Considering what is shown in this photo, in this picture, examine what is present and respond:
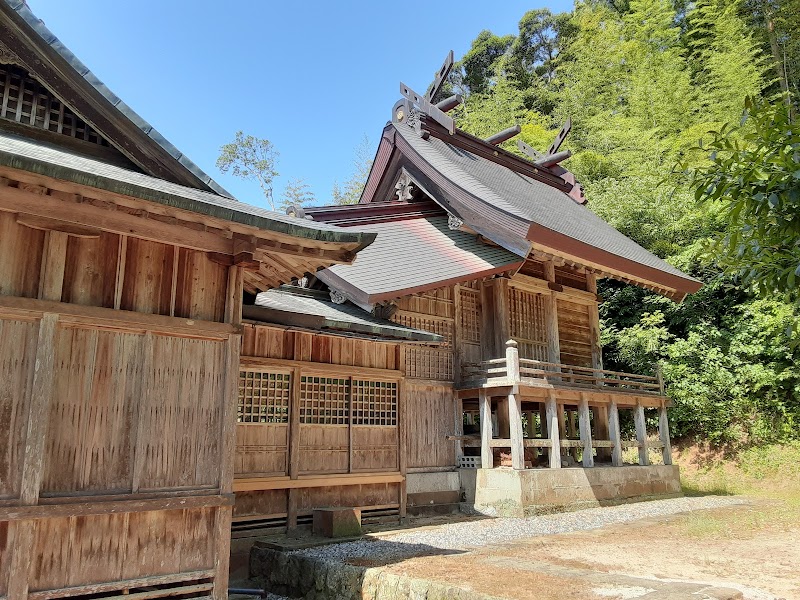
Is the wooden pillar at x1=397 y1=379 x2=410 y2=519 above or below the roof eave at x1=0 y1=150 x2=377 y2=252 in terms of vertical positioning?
below

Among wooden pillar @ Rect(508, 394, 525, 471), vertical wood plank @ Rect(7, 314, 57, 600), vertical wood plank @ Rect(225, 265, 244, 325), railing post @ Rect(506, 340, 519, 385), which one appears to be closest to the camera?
vertical wood plank @ Rect(7, 314, 57, 600)

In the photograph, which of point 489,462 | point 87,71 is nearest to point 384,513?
point 489,462

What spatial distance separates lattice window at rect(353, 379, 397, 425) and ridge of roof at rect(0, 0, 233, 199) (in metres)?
4.90

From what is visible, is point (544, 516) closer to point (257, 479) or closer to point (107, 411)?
point (257, 479)

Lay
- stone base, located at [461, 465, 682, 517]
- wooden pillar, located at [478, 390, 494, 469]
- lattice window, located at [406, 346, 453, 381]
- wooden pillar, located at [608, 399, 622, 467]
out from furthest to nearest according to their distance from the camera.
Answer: wooden pillar, located at [608, 399, 622, 467]
lattice window, located at [406, 346, 453, 381]
wooden pillar, located at [478, 390, 494, 469]
stone base, located at [461, 465, 682, 517]

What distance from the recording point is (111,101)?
18.6 feet

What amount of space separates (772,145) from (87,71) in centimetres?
591

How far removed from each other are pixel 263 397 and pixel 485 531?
4.11 meters

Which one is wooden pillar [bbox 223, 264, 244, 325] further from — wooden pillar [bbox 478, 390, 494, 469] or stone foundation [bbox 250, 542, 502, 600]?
wooden pillar [bbox 478, 390, 494, 469]

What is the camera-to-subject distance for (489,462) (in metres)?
11.6

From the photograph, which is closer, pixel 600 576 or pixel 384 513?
pixel 600 576

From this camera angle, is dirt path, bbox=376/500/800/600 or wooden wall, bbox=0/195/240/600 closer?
wooden wall, bbox=0/195/240/600

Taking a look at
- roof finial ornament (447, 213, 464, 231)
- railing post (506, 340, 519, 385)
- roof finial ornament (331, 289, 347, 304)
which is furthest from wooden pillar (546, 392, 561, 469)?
roof finial ornament (331, 289, 347, 304)

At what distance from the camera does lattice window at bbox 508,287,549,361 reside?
534 inches
